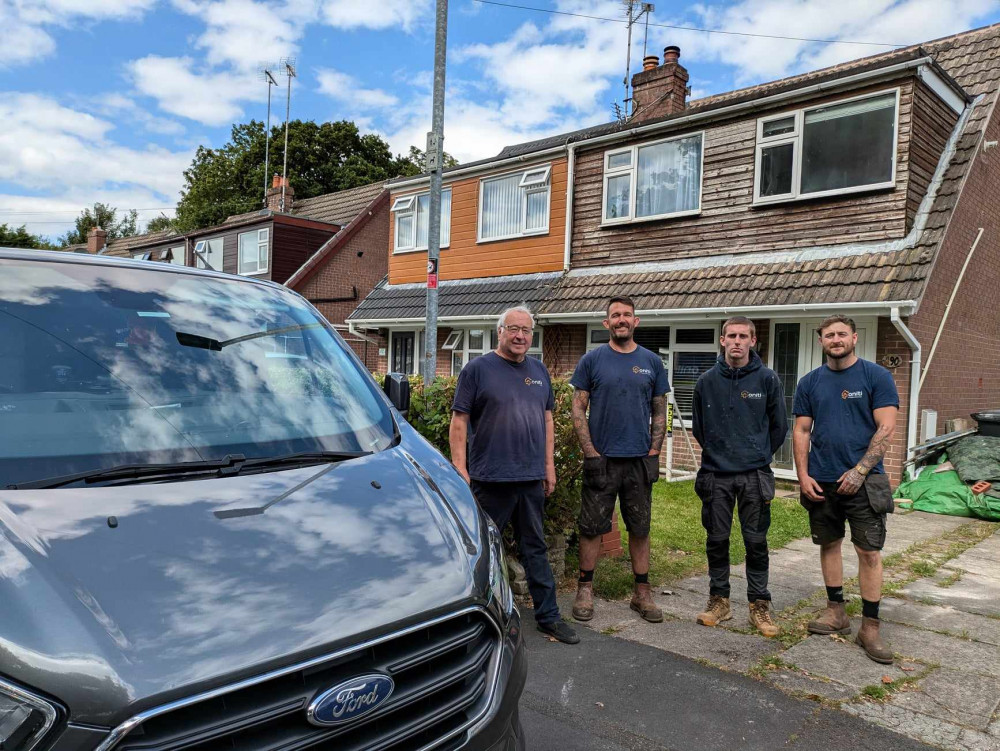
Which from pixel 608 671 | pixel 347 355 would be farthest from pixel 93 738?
pixel 608 671

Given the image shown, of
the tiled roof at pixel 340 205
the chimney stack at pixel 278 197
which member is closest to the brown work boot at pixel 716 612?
the tiled roof at pixel 340 205

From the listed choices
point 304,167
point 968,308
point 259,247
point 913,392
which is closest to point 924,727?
point 913,392

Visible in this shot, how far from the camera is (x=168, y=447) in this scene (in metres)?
2.17

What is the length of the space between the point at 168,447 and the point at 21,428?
1.30 feet

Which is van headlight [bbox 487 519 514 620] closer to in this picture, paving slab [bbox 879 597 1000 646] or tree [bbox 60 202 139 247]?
paving slab [bbox 879 597 1000 646]

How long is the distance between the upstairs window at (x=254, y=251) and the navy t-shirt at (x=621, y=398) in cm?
2160

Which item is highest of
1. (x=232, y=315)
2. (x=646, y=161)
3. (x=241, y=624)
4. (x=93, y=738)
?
(x=646, y=161)

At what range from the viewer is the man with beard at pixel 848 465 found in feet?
13.5

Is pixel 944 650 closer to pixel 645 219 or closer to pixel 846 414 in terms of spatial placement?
pixel 846 414

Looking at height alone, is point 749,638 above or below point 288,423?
below

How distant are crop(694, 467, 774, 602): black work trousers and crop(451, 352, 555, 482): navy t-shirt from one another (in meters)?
1.23

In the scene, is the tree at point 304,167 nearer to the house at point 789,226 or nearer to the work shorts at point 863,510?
the house at point 789,226

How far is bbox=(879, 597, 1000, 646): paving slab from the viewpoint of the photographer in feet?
14.9

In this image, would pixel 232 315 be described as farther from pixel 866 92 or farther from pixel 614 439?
pixel 866 92
